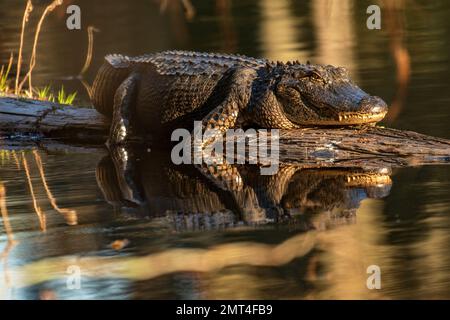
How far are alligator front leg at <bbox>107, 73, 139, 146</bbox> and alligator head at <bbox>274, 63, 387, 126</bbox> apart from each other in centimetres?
188

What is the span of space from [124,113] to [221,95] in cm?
132

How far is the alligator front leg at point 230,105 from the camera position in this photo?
12.0 meters

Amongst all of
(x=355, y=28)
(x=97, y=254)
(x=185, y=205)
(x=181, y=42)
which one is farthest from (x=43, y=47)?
(x=97, y=254)

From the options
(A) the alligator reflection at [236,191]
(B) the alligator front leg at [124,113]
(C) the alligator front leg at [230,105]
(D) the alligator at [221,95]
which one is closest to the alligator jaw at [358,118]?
(D) the alligator at [221,95]

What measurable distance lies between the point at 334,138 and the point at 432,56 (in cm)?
758

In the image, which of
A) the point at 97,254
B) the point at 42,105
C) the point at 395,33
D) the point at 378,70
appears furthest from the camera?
the point at 378,70

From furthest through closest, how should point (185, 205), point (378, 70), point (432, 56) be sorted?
1. point (432, 56)
2. point (378, 70)
3. point (185, 205)

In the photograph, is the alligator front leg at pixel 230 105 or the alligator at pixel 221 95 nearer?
the alligator at pixel 221 95

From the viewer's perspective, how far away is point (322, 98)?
463 inches

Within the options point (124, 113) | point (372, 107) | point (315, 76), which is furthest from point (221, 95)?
point (372, 107)

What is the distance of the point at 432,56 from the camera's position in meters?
18.6

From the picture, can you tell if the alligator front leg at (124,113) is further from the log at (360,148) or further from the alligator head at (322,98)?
the log at (360,148)

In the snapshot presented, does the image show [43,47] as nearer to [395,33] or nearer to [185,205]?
[185,205]

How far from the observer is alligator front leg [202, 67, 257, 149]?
39.4 ft
